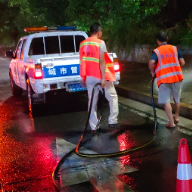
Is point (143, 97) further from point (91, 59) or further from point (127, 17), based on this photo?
point (127, 17)

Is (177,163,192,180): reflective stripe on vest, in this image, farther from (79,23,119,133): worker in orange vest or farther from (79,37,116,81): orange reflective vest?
(79,37,116,81): orange reflective vest

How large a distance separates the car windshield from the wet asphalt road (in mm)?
1490

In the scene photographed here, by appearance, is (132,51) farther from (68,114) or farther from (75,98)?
(68,114)

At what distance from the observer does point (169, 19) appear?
14844 mm

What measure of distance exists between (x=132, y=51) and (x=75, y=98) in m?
6.22

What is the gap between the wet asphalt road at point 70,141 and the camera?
4324 millimetres

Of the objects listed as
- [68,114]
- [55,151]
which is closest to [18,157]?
[55,151]

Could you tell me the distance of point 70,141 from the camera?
6074 mm

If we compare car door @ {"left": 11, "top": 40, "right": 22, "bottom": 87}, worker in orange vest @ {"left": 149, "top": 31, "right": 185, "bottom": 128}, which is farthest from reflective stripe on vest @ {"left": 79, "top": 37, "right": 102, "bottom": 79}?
car door @ {"left": 11, "top": 40, "right": 22, "bottom": 87}

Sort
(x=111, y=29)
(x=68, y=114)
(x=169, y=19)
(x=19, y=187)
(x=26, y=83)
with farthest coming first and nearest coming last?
(x=111, y=29)
(x=169, y=19)
(x=26, y=83)
(x=68, y=114)
(x=19, y=187)

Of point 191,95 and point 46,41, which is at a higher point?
point 46,41

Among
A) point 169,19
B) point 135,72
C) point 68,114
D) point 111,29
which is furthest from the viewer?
point 111,29

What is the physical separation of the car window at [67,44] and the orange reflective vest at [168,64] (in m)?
3.76

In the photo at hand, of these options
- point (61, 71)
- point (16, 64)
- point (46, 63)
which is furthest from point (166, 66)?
point (16, 64)
